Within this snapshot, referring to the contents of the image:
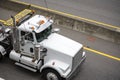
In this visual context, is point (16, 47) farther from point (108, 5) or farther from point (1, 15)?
point (108, 5)

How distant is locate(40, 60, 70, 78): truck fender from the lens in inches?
439

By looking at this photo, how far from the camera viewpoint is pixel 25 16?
1252 centimetres

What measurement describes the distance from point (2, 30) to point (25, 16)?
1.50 meters

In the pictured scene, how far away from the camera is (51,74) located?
11.5 m

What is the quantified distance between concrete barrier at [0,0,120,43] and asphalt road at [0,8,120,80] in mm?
431

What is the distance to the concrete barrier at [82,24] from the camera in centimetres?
1460

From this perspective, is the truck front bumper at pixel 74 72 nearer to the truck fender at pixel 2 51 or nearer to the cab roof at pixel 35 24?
the cab roof at pixel 35 24

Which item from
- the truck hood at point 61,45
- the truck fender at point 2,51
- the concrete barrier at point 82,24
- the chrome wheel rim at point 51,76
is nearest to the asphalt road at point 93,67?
the concrete barrier at point 82,24

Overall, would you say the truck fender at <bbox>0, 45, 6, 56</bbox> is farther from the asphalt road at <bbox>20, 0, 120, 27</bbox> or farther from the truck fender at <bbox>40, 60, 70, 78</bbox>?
the asphalt road at <bbox>20, 0, 120, 27</bbox>

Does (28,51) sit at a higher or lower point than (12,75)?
higher

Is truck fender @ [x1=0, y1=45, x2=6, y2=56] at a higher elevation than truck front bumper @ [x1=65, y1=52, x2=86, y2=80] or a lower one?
higher

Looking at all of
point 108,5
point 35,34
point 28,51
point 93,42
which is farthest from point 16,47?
point 108,5

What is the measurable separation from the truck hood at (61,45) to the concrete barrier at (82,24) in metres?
3.34

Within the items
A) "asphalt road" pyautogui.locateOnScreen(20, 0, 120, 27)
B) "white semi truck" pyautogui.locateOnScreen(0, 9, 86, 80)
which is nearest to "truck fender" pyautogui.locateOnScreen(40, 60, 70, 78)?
"white semi truck" pyautogui.locateOnScreen(0, 9, 86, 80)
